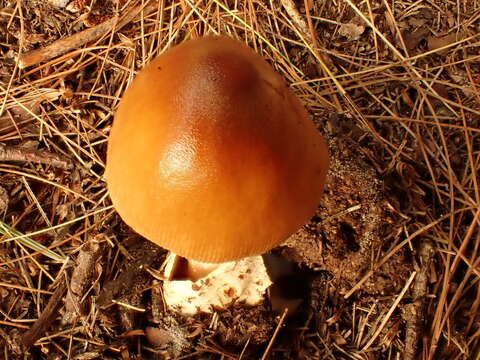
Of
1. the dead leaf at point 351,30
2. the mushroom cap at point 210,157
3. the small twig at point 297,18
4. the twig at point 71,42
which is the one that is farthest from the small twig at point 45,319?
the dead leaf at point 351,30

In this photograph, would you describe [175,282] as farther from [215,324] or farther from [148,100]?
[148,100]

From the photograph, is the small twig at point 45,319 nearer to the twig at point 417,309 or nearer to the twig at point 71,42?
the twig at point 71,42

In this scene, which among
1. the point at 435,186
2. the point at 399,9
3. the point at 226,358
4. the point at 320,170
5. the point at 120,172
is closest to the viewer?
the point at 120,172

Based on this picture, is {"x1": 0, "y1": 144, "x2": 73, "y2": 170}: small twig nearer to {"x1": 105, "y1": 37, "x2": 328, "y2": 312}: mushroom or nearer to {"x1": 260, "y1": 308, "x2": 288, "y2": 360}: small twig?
{"x1": 105, "y1": 37, "x2": 328, "y2": 312}: mushroom

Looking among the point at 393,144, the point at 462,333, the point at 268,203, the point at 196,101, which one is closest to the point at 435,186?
the point at 393,144

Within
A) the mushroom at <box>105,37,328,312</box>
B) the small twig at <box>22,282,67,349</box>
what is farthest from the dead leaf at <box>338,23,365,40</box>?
the small twig at <box>22,282,67,349</box>

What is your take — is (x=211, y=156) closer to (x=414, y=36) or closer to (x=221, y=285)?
(x=221, y=285)

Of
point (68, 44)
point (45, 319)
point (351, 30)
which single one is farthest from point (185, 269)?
point (351, 30)
